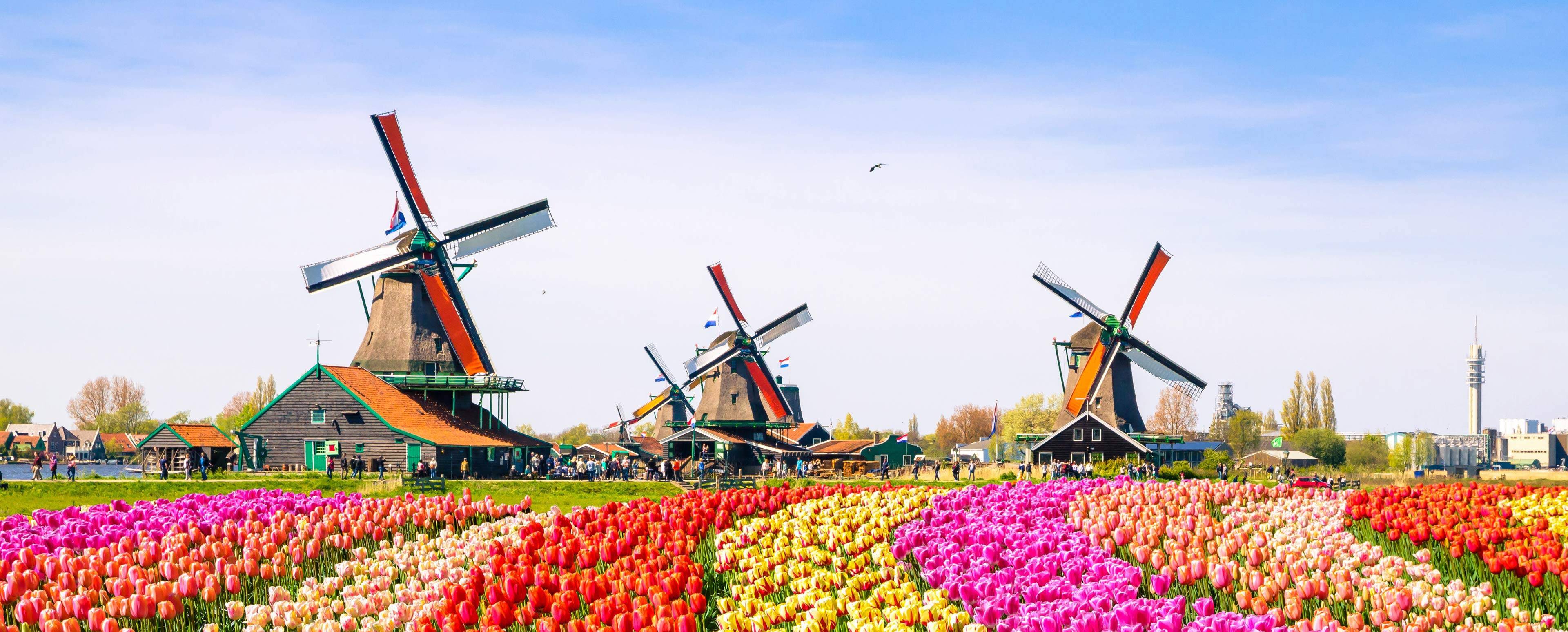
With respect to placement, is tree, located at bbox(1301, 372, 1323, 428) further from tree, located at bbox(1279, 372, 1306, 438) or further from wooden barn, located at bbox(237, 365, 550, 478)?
wooden barn, located at bbox(237, 365, 550, 478)

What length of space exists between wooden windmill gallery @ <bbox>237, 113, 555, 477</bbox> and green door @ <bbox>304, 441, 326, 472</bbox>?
3 cm

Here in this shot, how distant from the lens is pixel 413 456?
4631 cm

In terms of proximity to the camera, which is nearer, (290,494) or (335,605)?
(335,605)

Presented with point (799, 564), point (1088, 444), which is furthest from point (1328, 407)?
point (799, 564)

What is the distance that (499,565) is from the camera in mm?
11961

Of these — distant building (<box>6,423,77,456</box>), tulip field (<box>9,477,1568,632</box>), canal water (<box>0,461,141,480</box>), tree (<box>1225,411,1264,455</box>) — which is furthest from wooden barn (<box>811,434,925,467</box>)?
distant building (<box>6,423,77,456</box>)

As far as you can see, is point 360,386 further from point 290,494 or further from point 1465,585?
point 1465,585

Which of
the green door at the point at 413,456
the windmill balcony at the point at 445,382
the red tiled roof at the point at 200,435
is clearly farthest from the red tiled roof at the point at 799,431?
the red tiled roof at the point at 200,435

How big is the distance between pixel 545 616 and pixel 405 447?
3819 cm

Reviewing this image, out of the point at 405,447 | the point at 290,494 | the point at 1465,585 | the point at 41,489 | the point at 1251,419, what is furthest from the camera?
the point at 1251,419

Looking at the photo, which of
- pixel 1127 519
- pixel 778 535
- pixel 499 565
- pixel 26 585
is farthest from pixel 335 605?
pixel 1127 519

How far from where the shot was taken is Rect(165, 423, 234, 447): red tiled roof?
48.3m

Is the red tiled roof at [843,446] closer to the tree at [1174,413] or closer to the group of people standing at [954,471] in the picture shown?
the group of people standing at [954,471]

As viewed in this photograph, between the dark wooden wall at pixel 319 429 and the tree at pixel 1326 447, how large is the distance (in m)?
73.2
